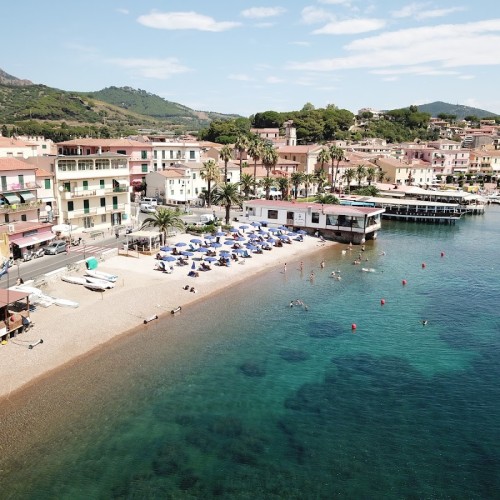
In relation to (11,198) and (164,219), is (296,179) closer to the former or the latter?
(164,219)

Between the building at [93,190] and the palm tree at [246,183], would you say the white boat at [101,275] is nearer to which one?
the building at [93,190]

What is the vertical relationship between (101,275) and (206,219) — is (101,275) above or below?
below

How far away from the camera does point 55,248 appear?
5622 cm

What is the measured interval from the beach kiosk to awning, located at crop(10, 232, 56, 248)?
16331mm

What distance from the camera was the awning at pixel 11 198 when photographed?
55.0m

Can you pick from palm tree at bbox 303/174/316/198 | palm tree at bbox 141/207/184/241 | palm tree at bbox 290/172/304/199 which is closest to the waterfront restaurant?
palm tree at bbox 290/172/304/199

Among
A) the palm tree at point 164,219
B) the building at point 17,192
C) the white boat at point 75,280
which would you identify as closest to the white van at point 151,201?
the palm tree at point 164,219

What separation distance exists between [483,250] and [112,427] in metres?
67.0

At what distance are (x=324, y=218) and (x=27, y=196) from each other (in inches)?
1796

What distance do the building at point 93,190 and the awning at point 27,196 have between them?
5.05 m

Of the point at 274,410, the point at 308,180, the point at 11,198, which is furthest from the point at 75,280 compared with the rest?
the point at 308,180

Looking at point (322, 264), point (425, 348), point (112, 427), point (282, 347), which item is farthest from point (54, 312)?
point (322, 264)

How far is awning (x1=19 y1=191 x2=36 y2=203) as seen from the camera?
56.8 meters

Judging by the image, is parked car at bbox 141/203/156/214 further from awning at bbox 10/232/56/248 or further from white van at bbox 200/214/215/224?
awning at bbox 10/232/56/248
